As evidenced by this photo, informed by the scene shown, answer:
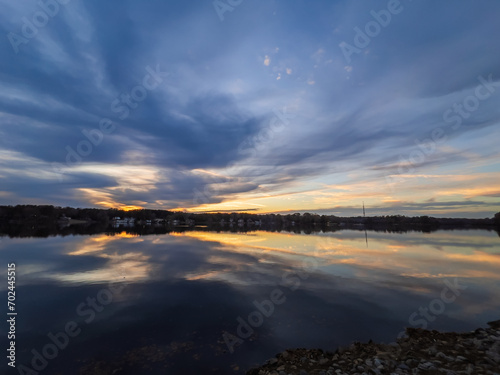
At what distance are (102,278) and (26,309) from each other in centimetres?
676

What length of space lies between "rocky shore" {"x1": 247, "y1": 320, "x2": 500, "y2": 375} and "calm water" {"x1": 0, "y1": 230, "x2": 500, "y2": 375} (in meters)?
0.97

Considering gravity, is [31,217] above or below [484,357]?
above

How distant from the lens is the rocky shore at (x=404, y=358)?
7.99 meters

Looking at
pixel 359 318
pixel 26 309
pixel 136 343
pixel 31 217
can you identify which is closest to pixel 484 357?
pixel 359 318

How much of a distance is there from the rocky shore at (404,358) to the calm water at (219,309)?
970mm

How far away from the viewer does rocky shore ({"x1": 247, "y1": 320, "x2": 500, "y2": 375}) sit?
26.2ft

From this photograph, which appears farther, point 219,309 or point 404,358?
point 219,309

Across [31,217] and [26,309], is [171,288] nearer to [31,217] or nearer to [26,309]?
[26,309]

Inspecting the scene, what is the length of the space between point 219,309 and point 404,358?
9660mm

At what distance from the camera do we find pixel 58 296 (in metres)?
16.8

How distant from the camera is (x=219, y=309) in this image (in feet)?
48.0

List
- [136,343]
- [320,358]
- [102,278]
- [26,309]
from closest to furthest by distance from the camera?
[320,358] < [136,343] < [26,309] < [102,278]

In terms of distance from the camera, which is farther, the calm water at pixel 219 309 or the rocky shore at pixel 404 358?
the calm water at pixel 219 309

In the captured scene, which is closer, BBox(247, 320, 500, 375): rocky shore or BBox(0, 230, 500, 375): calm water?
BBox(247, 320, 500, 375): rocky shore
